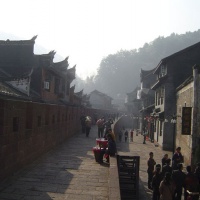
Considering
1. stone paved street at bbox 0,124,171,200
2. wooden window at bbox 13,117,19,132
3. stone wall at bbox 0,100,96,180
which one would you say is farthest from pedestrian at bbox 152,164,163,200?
wooden window at bbox 13,117,19,132

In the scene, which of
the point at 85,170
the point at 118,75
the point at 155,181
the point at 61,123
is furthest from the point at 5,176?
the point at 118,75

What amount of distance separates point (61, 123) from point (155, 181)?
9.20 m

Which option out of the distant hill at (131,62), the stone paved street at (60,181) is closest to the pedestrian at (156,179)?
the stone paved street at (60,181)

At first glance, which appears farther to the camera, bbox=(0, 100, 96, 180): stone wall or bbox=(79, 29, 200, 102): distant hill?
bbox=(79, 29, 200, 102): distant hill

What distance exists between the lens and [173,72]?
24.5 meters

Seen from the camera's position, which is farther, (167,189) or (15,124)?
(15,124)

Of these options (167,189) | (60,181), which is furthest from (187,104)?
(60,181)

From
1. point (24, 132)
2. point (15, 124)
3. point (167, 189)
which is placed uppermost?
point (15, 124)

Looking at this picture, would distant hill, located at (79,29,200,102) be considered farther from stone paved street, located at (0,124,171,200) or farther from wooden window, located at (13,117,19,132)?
wooden window, located at (13,117,19,132)

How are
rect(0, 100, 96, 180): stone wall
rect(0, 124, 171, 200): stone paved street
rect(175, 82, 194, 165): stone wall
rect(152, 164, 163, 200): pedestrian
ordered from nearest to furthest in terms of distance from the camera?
rect(0, 124, 171, 200): stone paved street, rect(0, 100, 96, 180): stone wall, rect(152, 164, 163, 200): pedestrian, rect(175, 82, 194, 165): stone wall

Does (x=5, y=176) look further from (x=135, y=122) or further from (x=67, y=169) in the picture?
(x=135, y=122)

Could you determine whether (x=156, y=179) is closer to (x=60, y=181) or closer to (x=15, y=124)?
(x=60, y=181)

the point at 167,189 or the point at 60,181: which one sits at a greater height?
→ the point at 167,189

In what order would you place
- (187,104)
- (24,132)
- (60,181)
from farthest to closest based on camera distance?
(187,104)
(24,132)
(60,181)
